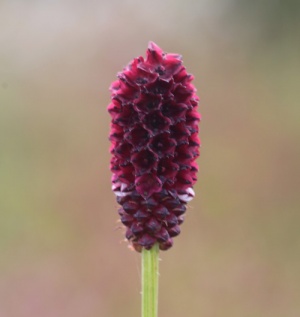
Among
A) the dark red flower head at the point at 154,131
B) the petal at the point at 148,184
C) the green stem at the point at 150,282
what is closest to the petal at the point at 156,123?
the dark red flower head at the point at 154,131

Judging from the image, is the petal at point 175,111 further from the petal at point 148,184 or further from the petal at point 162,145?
the petal at point 148,184

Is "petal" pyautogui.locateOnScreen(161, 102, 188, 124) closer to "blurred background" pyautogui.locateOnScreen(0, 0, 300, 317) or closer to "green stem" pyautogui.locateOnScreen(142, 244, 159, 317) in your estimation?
"green stem" pyautogui.locateOnScreen(142, 244, 159, 317)

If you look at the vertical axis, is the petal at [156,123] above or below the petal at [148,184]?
above
